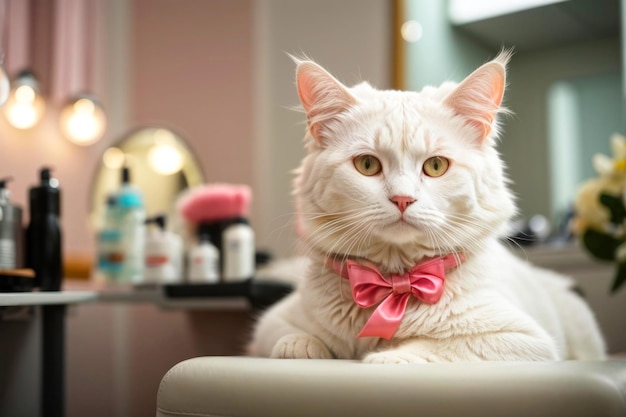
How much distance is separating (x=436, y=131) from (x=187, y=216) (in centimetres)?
123

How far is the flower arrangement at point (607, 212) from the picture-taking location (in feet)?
5.14

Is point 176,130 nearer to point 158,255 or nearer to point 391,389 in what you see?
point 158,255

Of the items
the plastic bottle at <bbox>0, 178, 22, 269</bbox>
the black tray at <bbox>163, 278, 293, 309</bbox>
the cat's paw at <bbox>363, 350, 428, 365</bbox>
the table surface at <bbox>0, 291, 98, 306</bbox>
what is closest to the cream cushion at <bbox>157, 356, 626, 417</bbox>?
the cat's paw at <bbox>363, 350, 428, 365</bbox>

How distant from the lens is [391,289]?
924 millimetres

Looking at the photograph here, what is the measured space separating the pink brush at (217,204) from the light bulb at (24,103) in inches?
22.1

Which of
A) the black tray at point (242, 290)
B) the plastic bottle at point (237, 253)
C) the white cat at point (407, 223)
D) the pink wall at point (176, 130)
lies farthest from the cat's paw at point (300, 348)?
the pink wall at point (176, 130)

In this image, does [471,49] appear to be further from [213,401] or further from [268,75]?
[213,401]

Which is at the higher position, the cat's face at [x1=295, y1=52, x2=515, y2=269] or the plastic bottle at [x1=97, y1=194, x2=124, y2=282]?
the cat's face at [x1=295, y1=52, x2=515, y2=269]

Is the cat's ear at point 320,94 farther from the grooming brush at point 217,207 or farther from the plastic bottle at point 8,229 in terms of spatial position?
the grooming brush at point 217,207

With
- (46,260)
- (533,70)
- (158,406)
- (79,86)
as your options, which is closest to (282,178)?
(79,86)

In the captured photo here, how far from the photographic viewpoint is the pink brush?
190 cm

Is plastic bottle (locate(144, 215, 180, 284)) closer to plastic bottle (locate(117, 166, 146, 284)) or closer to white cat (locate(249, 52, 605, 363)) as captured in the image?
plastic bottle (locate(117, 166, 146, 284))

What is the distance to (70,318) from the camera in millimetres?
2109

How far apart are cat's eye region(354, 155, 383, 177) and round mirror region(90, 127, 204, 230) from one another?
1387 mm
